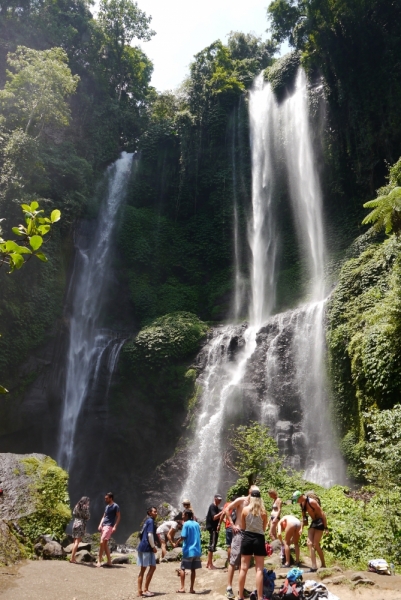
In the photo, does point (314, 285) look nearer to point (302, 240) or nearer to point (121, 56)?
point (302, 240)

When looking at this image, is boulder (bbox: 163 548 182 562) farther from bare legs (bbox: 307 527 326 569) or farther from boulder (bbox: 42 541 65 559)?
bare legs (bbox: 307 527 326 569)

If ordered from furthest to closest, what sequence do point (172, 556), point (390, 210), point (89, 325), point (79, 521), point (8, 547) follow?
point (89, 325), point (390, 210), point (172, 556), point (79, 521), point (8, 547)

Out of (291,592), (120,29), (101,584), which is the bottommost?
(101,584)

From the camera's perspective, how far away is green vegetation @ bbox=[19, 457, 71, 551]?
10180 mm

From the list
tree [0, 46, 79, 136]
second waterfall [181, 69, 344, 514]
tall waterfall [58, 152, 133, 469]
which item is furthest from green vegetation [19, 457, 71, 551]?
tree [0, 46, 79, 136]

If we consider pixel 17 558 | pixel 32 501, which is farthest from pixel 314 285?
pixel 17 558

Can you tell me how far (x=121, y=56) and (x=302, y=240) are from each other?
71.7ft

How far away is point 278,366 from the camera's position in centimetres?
1872

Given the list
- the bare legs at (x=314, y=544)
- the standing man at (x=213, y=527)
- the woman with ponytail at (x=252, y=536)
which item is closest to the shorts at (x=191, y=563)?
the woman with ponytail at (x=252, y=536)

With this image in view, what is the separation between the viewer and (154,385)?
21.6m

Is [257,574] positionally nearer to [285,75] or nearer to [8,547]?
[8,547]

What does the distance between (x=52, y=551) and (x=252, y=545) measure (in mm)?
5444

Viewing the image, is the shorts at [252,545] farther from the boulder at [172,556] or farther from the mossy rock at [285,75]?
the mossy rock at [285,75]

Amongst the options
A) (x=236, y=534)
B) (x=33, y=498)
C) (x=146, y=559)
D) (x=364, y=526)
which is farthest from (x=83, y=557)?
(x=364, y=526)
